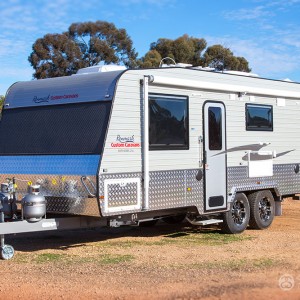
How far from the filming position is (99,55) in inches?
1288

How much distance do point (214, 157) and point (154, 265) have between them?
279cm

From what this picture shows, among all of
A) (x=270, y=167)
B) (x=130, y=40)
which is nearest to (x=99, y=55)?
(x=130, y=40)

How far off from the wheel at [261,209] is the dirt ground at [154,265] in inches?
7.4

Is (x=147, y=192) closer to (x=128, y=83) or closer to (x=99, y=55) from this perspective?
(x=128, y=83)

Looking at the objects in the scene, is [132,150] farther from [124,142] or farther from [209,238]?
[209,238]

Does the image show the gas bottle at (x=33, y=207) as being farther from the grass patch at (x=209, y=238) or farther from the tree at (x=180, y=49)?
the tree at (x=180, y=49)

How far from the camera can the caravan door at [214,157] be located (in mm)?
9859

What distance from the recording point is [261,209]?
441 inches

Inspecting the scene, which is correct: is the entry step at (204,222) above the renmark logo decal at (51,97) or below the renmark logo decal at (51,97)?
below

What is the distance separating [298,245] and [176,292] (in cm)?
367

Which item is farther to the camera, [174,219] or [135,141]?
[174,219]

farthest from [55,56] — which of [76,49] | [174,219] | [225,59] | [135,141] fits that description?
[135,141]

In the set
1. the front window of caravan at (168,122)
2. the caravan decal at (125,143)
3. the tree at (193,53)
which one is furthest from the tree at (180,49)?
the caravan decal at (125,143)

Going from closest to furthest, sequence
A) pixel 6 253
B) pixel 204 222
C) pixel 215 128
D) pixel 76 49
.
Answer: pixel 6 253, pixel 204 222, pixel 215 128, pixel 76 49
